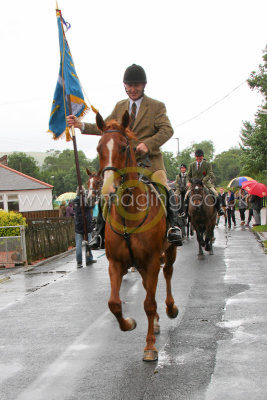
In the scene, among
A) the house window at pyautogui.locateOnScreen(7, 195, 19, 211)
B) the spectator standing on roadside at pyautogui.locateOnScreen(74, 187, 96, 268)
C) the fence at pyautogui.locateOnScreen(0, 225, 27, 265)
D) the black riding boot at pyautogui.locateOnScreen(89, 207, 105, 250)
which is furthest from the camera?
the house window at pyautogui.locateOnScreen(7, 195, 19, 211)

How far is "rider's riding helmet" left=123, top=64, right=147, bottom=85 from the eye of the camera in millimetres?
6605

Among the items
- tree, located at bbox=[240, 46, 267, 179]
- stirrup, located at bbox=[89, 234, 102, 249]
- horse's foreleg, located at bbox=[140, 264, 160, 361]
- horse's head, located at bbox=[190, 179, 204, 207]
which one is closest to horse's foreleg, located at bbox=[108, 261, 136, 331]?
horse's foreleg, located at bbox=[140, 264, 160, 361]

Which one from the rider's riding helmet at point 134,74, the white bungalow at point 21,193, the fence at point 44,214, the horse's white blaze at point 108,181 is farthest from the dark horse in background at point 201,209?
the white bungalow at point 21,193

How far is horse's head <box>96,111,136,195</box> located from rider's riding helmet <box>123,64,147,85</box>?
4.39ft

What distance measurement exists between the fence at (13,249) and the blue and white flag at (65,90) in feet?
11.6

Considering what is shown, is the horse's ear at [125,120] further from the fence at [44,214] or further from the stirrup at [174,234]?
the fence at [44,214]

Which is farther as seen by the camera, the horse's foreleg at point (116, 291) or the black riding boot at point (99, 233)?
the black riding boot at point (99, 233)

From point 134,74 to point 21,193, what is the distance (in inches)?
1939

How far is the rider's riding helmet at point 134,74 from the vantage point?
661cm

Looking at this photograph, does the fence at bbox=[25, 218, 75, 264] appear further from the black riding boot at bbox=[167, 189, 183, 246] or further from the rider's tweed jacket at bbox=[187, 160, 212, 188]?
the black riding boot at bbox=[167, 189, 183, 246]

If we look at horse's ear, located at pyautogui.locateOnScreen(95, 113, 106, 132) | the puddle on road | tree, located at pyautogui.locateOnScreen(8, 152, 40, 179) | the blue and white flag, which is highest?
tree, located at pyautogui.locateOnScreen(8, 152, 40, 179)

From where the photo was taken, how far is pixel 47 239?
17.3 m

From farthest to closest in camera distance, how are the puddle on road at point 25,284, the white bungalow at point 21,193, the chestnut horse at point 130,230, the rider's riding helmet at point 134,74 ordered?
the white bungalow at point 21,193, the puddle on road at point 25,284, the rider's riding helmet at point 134,74, the chestnut horse at point 130,230

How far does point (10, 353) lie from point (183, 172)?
1468 cm
